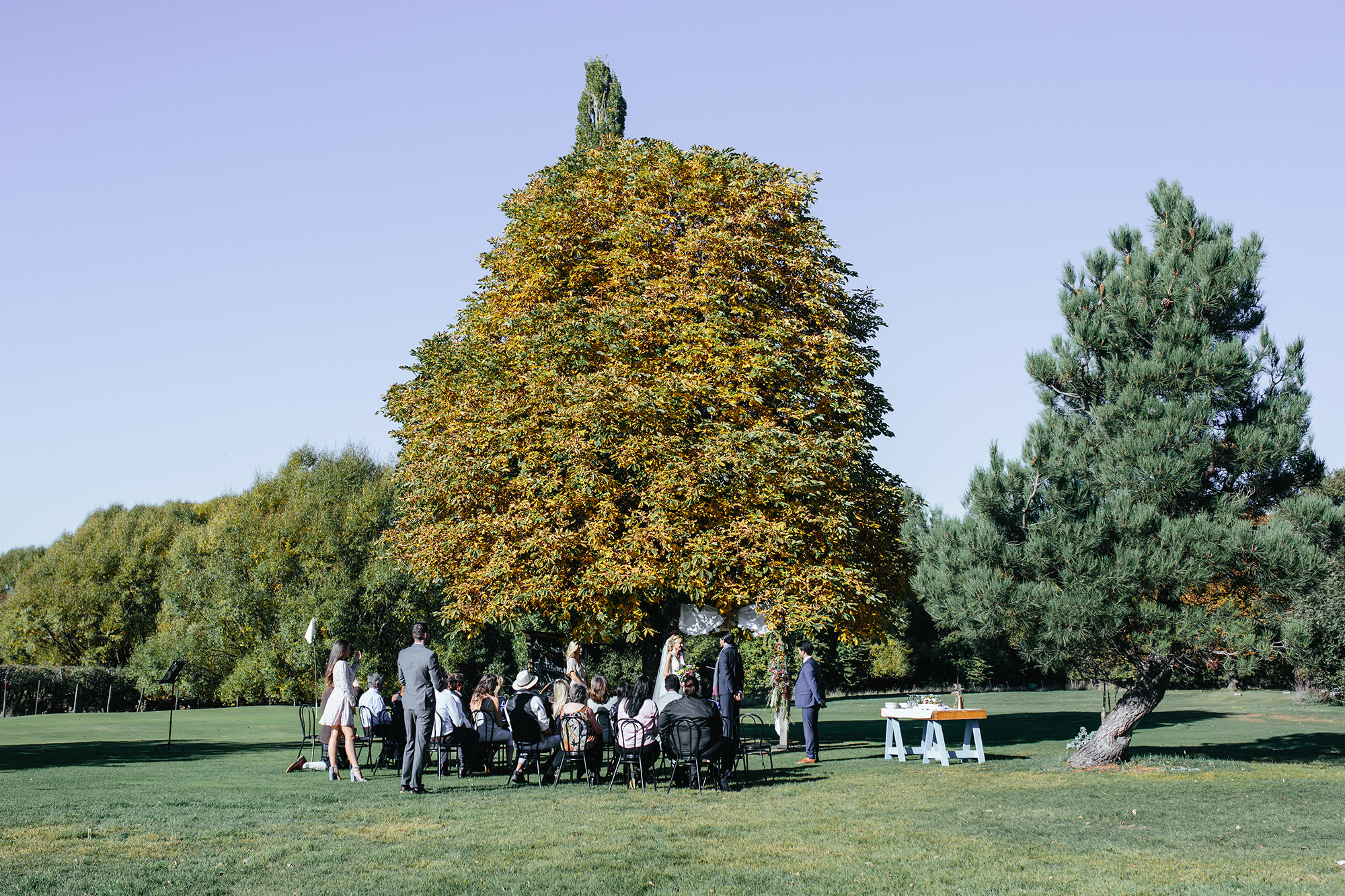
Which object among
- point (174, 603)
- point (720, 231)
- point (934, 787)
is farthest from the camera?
point (174, 603)

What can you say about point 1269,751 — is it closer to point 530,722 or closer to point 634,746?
point 634,746

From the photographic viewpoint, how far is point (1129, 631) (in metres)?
15.4

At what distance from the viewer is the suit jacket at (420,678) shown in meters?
12.3

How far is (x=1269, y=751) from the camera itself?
21.6 meters

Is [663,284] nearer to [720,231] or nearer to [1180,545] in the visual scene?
[720,231]

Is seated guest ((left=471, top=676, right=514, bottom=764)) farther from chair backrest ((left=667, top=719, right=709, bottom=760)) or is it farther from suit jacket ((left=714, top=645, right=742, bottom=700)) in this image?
chair backrest ((left=667, top=719, right=709, bottom=760))

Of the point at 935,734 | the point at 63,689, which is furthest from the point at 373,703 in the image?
the point at 63,689

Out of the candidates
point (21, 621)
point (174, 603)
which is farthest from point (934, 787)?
point (21, 621)

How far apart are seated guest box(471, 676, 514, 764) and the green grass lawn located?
3.23ft

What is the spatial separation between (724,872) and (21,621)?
2263 inches

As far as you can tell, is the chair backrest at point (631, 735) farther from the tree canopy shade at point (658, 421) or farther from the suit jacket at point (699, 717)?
the tree canopy shade at point (658, 421)

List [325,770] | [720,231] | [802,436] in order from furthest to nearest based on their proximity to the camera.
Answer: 1. [720,231]
2. [802,436]
3. [325,770]

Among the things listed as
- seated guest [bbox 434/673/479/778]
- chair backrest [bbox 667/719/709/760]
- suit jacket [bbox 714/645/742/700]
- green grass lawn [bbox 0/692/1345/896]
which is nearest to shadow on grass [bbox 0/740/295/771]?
green grass lawn [bbox 0/692/1345/896]

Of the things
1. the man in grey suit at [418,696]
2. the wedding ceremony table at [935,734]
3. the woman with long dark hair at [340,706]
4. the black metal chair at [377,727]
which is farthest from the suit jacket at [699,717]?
the black metal chair at [377,727]
